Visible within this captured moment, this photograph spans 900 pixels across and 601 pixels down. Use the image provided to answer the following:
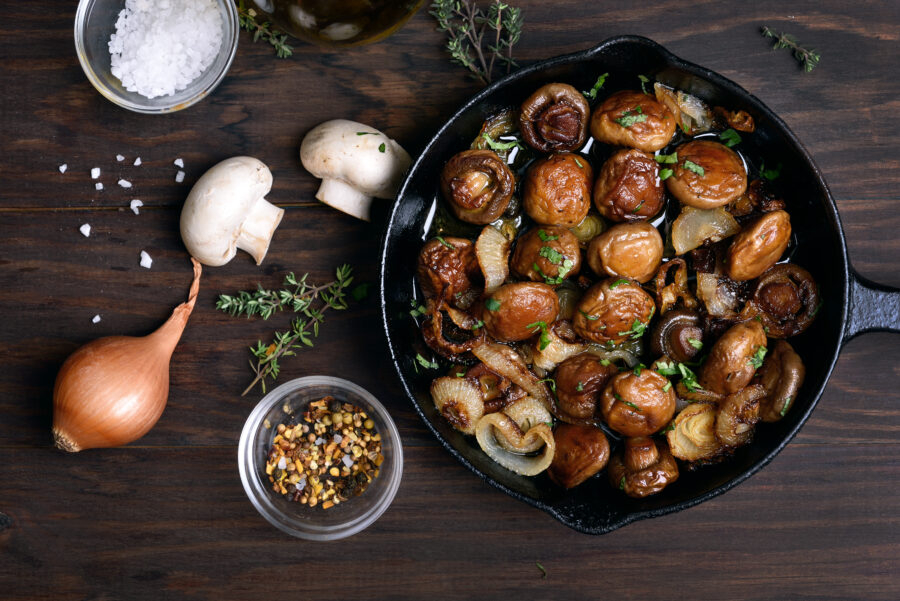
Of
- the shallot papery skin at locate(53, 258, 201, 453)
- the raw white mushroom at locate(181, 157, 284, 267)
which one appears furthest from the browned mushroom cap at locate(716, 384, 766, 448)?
the shallot papery skin at locate(53, 258, 201, 453)

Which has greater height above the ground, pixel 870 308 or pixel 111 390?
pixel 870 308

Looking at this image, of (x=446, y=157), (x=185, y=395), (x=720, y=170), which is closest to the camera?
(x=720, y=170)

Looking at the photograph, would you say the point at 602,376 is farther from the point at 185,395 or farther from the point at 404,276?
the point at 185,395

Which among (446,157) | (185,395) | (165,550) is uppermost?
(446,157)

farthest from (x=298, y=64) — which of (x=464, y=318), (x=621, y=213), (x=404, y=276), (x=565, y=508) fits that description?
(x=565, y=508)

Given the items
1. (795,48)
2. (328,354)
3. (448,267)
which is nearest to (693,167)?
(795,48)

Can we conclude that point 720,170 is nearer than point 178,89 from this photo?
Yes

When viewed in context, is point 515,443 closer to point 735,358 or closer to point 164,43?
point 735,358

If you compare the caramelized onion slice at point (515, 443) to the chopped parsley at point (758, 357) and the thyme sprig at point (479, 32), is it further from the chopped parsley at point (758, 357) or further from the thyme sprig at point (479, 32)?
the thyme sprig at point (479, 32)
